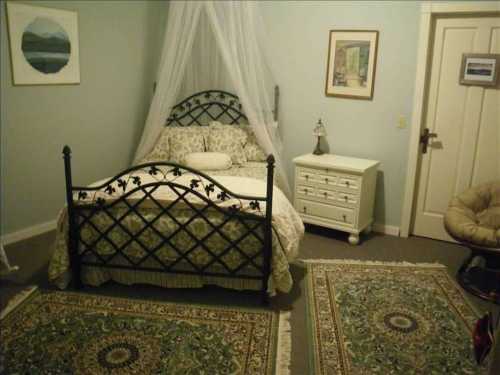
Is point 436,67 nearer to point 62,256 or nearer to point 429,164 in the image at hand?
point 429,164

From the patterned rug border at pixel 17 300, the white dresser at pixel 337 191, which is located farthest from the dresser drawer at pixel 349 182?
the patterned rug border at pixel 17 300

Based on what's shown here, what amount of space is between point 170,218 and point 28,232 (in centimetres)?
189

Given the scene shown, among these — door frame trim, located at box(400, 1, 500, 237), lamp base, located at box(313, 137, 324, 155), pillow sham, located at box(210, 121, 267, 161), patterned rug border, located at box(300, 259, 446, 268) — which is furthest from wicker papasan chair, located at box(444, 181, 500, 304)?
pillow sham, located at box(210, 121, 267, 161)

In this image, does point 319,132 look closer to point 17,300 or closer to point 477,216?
point 477,216

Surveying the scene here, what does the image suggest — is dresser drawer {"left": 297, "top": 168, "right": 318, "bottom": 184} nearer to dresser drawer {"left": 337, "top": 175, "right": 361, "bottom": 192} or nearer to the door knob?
dresser drawer {"left": 337, "top": 175, "right": 361, "bottom": 192}

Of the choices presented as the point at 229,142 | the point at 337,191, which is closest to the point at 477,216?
the point at 337,191

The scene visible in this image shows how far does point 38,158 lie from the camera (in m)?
4.20

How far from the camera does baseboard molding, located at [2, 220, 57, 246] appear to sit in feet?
13.3

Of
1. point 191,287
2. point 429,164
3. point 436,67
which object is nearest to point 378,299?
point 191,287

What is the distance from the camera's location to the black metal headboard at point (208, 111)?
4.79m

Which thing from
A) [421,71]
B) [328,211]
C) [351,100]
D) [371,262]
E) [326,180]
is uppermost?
[421,71]

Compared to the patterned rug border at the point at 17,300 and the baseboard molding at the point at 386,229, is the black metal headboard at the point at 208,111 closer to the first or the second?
the baseboard molding at the point at 386,229

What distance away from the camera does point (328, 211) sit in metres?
4.35

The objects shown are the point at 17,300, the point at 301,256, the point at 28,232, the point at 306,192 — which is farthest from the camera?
the point at 306,192
